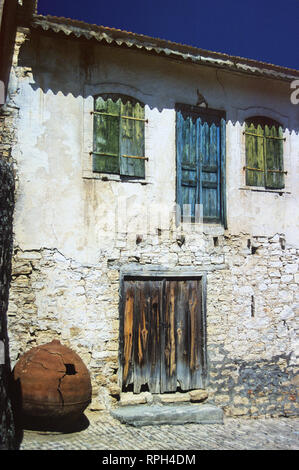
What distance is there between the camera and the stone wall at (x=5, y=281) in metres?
5.91

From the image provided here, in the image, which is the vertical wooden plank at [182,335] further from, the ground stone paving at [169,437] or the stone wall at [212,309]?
the ground stone paving at [169,437]

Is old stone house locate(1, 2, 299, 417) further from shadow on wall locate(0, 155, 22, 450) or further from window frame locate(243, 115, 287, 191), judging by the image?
shadow on wall locate(0, 155, 22, 450)

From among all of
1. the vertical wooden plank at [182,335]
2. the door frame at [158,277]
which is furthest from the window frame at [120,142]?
the vertical wooden plank at [182,335]

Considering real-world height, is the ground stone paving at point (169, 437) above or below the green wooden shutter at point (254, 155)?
below

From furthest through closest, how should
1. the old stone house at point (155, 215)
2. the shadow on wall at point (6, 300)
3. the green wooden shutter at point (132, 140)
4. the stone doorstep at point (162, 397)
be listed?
1. the green wooden shutter at point (132, 140)
2. the stone doorstep at point (162, 397)
3. the old stone house at point (155, 215)
4. the shadow on wall at point (6, 300)

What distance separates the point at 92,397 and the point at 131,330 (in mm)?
1254

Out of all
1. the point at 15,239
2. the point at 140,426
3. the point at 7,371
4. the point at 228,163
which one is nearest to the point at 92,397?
the point at 140,426

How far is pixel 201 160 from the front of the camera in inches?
360

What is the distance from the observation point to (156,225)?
28.3 ft

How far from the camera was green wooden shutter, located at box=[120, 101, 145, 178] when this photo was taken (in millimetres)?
8500

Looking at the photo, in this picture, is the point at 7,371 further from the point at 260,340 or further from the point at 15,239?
the point at 260,340

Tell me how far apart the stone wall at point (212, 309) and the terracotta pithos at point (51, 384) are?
1.88 feet

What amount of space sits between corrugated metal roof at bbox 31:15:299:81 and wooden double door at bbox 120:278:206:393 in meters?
3.98

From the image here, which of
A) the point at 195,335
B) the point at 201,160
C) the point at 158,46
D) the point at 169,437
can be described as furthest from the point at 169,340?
the point at 158,46
